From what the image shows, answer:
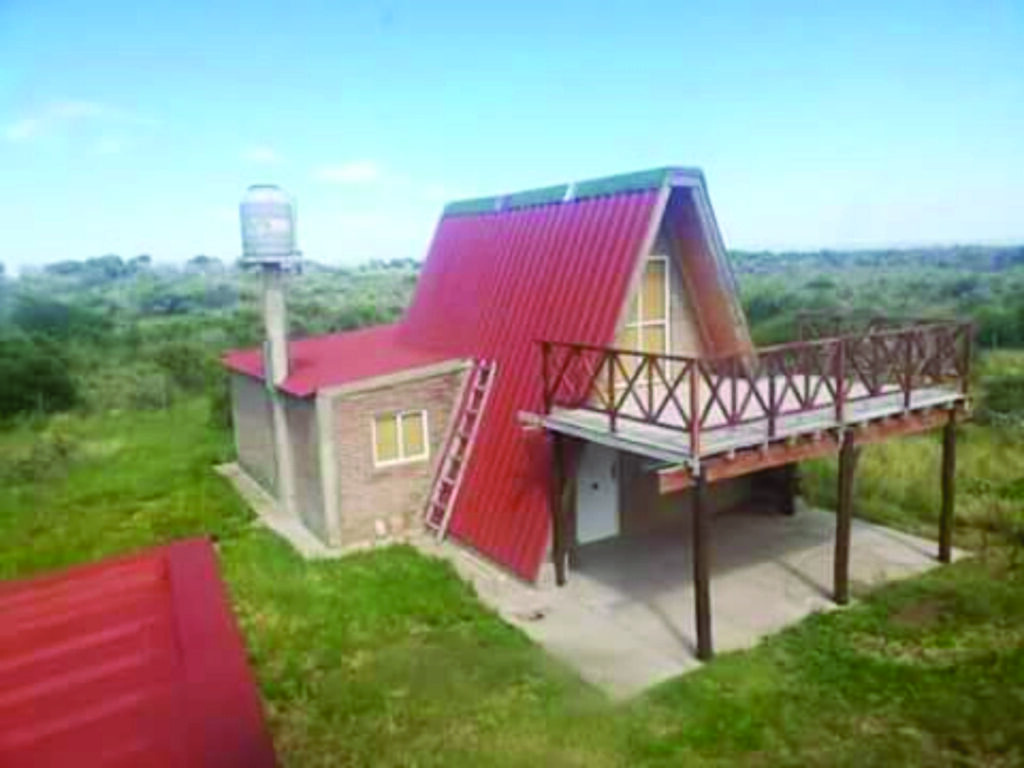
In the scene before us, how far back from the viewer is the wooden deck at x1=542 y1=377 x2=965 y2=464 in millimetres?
9023

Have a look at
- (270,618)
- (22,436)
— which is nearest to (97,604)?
(270,618)

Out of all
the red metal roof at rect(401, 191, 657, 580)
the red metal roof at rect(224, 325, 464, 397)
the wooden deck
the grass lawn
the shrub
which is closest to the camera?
the grass lawn

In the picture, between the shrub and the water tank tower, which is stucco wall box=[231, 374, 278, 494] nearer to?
the water tank tower

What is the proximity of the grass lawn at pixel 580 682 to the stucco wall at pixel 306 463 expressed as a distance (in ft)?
3.34

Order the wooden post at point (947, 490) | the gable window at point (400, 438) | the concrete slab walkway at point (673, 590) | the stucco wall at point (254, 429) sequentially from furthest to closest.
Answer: the stucco wall at point (254, 429) < the gable window at point (400, 438) < the wooden post at point (947, 490) < the concrete slab walkway at point (673, 590)

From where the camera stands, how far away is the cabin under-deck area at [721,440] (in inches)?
359

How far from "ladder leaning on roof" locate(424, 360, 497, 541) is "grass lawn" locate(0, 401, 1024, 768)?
3.26 ft

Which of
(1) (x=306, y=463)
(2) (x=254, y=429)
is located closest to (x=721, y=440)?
(1) (x=306, y=463)

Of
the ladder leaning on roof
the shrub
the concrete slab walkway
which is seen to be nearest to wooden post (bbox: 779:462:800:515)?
the concrete slab walkway

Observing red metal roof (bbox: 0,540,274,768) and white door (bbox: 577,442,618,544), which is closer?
red metal roof (bbox: 0,540,274,768)

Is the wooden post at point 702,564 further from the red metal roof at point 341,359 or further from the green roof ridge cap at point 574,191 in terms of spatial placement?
the red metal roof at point 341,359

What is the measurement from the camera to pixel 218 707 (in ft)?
9.89

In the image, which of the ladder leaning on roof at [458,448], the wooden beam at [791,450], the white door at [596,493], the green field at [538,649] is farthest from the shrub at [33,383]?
the wooden beam at [791,450]

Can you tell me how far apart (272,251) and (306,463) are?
147 inches
